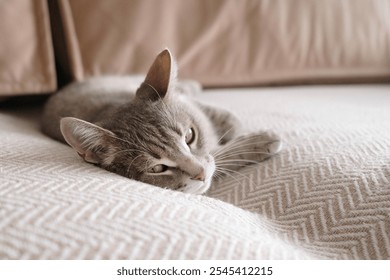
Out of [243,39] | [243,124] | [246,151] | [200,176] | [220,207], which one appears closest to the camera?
→ [220,207]

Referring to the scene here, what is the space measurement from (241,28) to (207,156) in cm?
88

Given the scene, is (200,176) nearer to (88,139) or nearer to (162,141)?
(162,141)

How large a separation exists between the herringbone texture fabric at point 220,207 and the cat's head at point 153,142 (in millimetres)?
64

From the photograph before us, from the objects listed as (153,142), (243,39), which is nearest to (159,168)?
(153,142)

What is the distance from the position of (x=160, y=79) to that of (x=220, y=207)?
49cm

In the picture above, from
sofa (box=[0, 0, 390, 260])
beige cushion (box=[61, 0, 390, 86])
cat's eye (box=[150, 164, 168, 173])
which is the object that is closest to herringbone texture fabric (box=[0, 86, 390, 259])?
sofa (box=[0, 0, 390, 260])

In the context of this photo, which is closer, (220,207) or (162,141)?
(220,207)

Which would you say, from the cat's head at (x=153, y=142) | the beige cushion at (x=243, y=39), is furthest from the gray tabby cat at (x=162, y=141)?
the beige cushion at (x=243, y=39)

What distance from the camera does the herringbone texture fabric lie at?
1.83ft

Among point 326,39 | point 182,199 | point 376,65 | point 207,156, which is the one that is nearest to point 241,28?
point 326,39

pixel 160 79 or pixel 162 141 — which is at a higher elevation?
pixel 160 79

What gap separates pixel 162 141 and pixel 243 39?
3.00 ft

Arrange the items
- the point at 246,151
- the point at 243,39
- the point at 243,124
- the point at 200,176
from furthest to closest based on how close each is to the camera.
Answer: the point at 243,39
the point at 243,124
the point at 246,151
the point at 200,176

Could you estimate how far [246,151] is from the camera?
1070 millimetres
